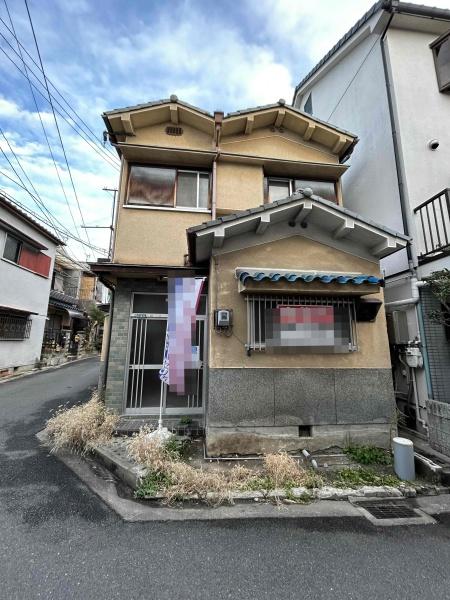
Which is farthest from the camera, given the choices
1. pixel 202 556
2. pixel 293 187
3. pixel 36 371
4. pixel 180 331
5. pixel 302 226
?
pixel 36 371

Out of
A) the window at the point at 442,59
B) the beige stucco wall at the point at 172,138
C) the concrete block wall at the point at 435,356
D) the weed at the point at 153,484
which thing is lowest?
the weed at the point at 153,484

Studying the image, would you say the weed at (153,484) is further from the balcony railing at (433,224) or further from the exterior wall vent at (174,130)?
the exterior wall vent at (174,130)

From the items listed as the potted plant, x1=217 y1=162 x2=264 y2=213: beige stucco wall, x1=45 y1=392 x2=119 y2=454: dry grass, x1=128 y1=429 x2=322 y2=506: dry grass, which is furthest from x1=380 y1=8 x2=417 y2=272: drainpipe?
x1=45 y1=392 x2=119 y2=454: dry grass

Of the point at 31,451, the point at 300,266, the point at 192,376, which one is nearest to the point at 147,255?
the point at 192,376

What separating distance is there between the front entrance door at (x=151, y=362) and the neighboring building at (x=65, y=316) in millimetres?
10282

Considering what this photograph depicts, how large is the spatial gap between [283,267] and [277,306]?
0.96 m

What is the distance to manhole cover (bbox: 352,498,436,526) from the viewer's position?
146 inches

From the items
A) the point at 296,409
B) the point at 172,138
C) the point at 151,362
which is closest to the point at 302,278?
the point at 296,409

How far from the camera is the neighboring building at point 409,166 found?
6.27 m

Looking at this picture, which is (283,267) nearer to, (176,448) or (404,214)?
(404,214)

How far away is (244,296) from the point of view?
18.8 ft

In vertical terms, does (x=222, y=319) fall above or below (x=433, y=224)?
below

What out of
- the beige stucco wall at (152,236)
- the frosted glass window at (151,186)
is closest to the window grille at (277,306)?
the beige stucco wall at (152,236)

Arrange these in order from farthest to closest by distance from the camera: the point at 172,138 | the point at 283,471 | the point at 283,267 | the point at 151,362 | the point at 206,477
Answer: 1. the point at 172,138
2. the point at 151,362
3. the point at 283,267
4. the point at 283,471
5. the point at 206,477
